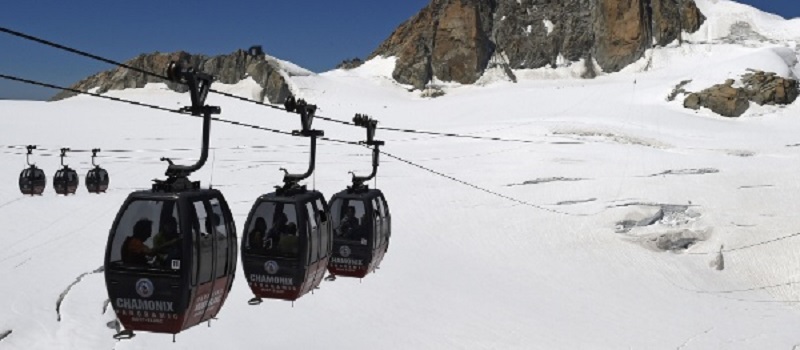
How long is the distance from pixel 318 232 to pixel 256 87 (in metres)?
85.1

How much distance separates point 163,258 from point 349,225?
620 centimetres

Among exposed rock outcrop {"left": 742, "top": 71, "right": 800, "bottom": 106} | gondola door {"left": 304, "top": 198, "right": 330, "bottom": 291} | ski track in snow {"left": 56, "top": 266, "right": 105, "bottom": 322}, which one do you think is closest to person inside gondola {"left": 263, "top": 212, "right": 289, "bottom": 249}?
gondola door {"left": 304, "top": 198, "right": 330, "bottom": 291}

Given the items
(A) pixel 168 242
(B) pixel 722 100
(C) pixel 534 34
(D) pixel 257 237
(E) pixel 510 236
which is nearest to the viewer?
(A) pixel 168 242

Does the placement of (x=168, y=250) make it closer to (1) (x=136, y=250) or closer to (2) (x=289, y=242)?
(1) (x=136, y=250)

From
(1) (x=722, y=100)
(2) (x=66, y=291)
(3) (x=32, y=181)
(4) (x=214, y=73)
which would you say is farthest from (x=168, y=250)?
(4) (x=214, y=73)

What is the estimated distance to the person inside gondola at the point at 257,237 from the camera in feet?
41.9

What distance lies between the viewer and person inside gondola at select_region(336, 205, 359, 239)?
634 inches

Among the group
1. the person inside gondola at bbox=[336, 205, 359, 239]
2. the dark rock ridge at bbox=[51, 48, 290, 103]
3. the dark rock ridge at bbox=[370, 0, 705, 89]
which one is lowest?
the person inside gondola at bbox=[336, 205, 359, 239]

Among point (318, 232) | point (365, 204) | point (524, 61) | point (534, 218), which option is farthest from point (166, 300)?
point (524, 61)

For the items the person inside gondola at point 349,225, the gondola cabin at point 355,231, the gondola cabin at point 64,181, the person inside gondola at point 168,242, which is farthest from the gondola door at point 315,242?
the gondola cabin at point 64,181

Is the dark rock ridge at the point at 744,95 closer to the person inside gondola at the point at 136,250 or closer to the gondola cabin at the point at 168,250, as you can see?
the gondola cabin at the point at 168,250

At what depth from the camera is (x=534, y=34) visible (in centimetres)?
10438

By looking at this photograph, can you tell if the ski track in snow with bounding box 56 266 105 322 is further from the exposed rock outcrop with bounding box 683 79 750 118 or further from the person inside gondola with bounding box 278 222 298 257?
the exposed rock outcrop with bounding box 683 79 750 118

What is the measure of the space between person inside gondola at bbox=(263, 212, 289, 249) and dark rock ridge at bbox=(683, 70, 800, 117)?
60.7m
